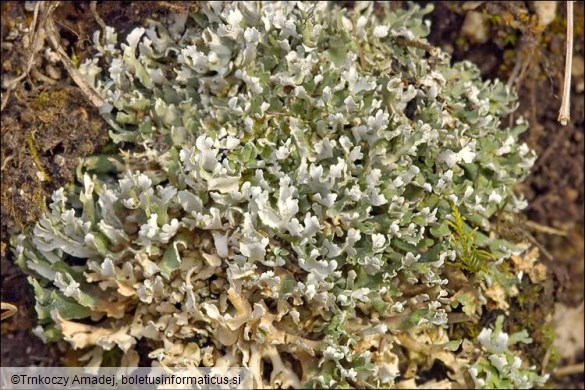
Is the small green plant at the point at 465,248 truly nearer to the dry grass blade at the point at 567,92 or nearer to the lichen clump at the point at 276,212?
the lichen clump at the point at 276,212

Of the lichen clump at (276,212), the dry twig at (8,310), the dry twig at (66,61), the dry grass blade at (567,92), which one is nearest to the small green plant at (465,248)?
the lichen clump at (276,212)

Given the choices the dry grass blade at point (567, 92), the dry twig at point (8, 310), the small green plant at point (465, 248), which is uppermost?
the dry grass blade at point (567, 92)

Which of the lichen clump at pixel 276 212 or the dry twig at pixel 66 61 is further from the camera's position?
the dry twig at pixel 66 61

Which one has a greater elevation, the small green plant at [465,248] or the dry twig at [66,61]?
the dry twig at [66,61]

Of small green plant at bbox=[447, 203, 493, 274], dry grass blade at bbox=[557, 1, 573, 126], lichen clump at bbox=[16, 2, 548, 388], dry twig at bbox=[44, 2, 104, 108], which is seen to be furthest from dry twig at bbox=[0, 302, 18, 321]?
dry grass blade at bbox=[557, 1, 573, 126]

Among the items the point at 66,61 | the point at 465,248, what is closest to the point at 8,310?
the point at 66,61

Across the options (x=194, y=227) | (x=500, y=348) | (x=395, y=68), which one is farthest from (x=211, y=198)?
(x=500, y=348)

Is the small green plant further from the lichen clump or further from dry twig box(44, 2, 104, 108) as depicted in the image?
dry twig box(44, 2, 104, 108)

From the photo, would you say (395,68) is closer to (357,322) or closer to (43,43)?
(357,322)
